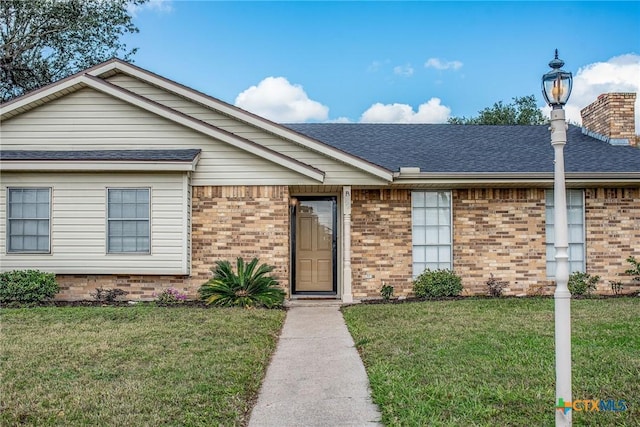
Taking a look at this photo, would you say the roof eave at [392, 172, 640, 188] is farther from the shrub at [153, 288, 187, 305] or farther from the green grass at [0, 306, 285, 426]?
the shrub at [153, 288, 187, 305]

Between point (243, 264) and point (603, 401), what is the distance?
22.8ft

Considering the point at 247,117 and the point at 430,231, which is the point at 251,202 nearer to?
the point at 247,117

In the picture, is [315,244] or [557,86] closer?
[557,86]

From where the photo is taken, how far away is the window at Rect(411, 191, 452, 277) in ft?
36.9

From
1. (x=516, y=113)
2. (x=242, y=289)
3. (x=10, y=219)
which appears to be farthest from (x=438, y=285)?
(x=516, y=113)

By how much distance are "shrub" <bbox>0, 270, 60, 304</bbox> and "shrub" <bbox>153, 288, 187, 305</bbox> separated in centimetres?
188

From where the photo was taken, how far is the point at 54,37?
873 inches

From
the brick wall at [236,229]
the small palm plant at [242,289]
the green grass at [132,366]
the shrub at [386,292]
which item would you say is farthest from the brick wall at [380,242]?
the green grass at [132,366]

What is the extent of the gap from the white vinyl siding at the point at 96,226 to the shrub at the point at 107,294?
40 cm

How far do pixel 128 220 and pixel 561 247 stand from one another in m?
8.32

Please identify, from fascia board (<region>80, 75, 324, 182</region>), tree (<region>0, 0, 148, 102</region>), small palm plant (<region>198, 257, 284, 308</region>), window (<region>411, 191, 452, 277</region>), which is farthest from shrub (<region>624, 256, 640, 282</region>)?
tree (<region>0, 0, 148, 102</region>)

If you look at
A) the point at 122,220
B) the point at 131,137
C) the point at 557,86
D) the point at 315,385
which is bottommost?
the point at 315,385

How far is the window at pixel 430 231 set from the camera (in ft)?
36.9

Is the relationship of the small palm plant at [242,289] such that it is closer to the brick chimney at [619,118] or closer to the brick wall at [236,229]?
the brick wall at [236,229]
